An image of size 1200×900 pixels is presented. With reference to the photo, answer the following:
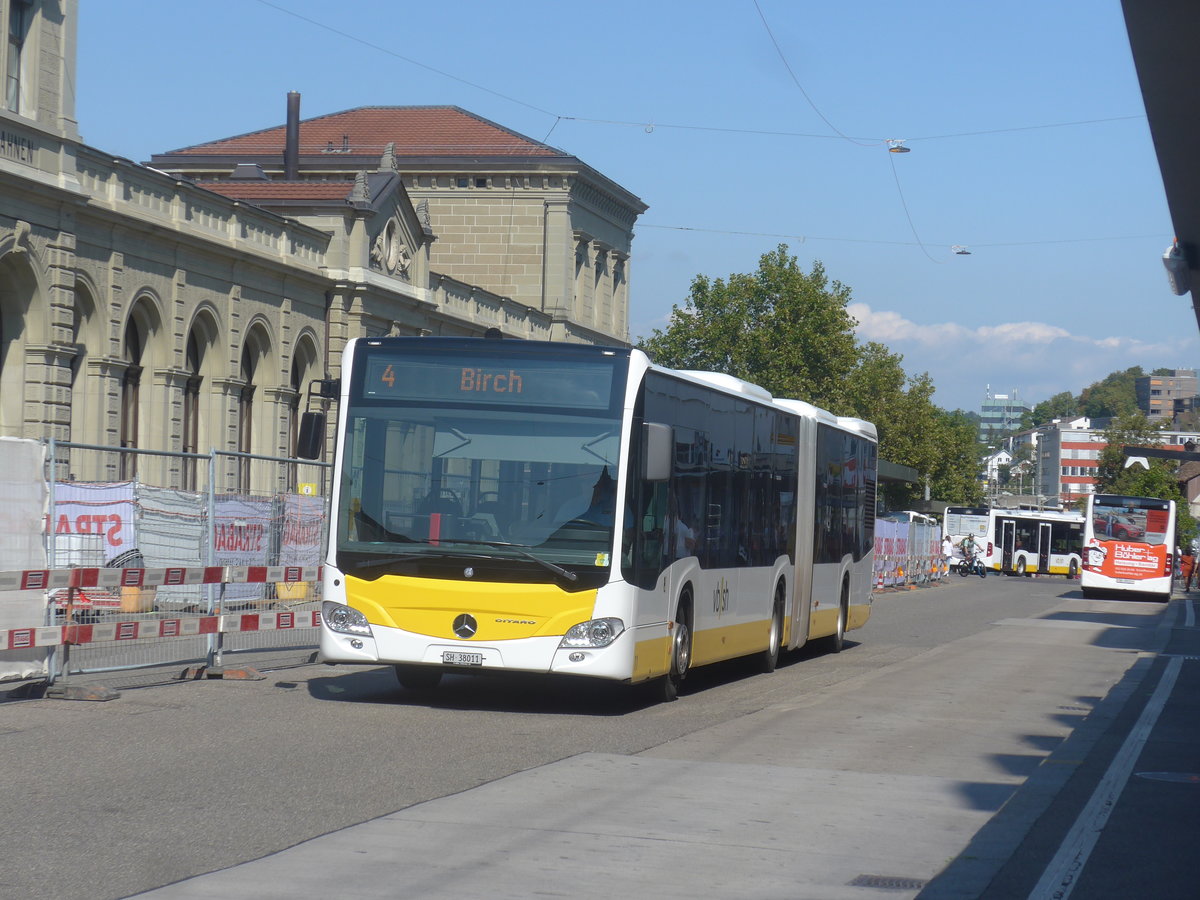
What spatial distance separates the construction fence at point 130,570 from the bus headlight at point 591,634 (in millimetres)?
3704

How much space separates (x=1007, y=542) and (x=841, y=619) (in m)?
55.0

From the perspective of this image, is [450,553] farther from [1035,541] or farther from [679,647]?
[1035,541]

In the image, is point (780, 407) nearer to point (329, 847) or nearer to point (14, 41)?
point (329, 847)

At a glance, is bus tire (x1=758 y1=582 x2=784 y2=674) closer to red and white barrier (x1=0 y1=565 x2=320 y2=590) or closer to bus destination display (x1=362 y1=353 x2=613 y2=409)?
red and white barrier (x1=0 y1=565 x2=320 y2=590)

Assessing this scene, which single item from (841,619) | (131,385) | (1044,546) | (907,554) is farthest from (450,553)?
(1044,546)

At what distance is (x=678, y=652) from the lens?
1473 centimetres

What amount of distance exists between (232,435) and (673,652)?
80.1 feet

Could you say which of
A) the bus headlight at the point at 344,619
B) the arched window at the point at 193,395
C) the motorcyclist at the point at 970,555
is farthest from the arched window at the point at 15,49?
the motorcyclist at the point at 970,555

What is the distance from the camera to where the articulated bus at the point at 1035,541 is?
74500mm

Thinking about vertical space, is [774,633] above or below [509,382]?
below

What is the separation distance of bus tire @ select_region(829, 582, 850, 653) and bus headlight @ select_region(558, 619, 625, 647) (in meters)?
9.87

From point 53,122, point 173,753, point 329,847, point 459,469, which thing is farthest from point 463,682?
point 53,122

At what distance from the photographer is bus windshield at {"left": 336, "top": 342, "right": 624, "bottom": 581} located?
13055 mm

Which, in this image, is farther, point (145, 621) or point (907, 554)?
point (907, 554)
